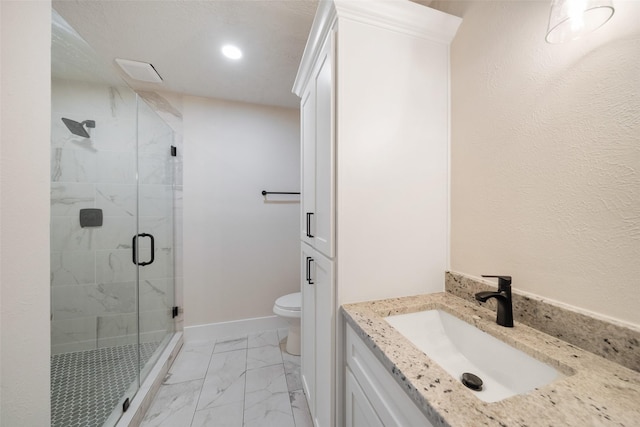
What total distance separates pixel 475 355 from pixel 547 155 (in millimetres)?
713

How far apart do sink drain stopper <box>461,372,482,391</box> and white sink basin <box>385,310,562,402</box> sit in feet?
0.04

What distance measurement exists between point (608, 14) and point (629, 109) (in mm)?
261

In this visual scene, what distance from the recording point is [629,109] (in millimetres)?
583

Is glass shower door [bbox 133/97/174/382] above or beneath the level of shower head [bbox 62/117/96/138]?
beneath

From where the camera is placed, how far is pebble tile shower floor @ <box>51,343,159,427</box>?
122 centimetres

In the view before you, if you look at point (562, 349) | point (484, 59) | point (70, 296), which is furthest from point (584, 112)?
point (70, 296)

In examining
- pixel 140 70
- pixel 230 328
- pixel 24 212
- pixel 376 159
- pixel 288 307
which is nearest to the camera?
pixel 24 212

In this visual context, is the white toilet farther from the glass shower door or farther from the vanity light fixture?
the vanity light fixture

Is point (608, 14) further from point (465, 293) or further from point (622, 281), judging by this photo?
point (465, 293)

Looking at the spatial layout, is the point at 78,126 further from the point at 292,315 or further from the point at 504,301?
the point at 504,301

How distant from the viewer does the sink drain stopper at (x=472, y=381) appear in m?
0.68

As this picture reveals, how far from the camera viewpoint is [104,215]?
63.6 inches

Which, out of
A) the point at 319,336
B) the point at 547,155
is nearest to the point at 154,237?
the point at 319,336

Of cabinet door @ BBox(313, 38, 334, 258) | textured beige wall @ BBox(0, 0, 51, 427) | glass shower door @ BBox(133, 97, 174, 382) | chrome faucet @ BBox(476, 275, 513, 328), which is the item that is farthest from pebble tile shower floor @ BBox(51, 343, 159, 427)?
chrome faucet @ BBox(476, 275, 513, 328)
